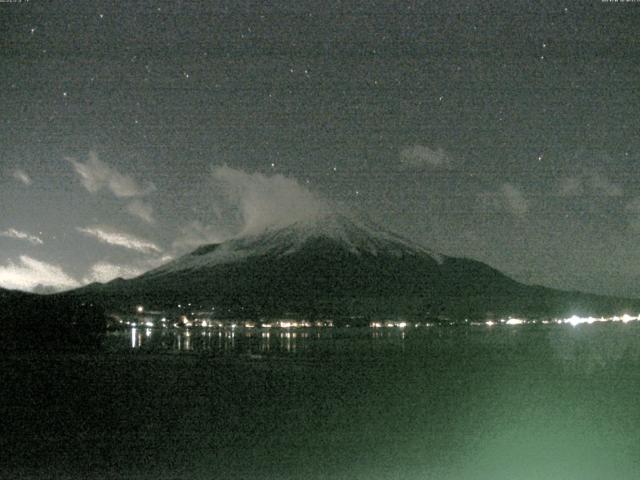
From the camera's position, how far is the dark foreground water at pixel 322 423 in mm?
12797

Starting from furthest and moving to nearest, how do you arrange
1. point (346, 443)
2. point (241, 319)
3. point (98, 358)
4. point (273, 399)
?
1. point (241, 319)
2. point (98, 358)
3. point (273, 399)
4. point (346, 443)

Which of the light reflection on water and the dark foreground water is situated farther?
the light reflection on water

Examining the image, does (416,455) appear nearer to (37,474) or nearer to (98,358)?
(37,474)

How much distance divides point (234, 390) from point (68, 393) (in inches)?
190

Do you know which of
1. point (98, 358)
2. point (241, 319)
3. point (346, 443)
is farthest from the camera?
point (241, 319)

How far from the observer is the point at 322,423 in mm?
17719

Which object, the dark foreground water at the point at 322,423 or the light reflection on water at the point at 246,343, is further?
the light reflection on water at the point at 246,343

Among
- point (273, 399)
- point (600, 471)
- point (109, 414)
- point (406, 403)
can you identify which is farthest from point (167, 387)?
point (600, 471)

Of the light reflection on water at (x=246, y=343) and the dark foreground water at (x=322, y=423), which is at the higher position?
the light reflection on water at (x=246, y=343)

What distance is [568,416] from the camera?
61.7ft

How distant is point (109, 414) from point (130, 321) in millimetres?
164979

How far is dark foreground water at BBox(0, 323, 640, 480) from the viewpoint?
1280cm

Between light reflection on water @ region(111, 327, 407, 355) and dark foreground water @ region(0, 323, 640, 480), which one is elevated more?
light reflection on water @ region(111, 327, 407, 355)

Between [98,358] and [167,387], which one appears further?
[98,358]
